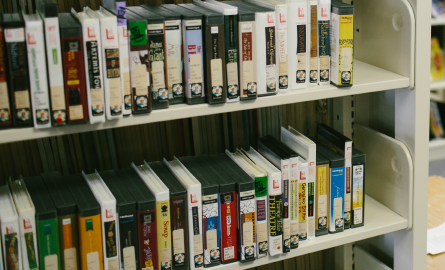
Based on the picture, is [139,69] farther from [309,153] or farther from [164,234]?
[309,153]

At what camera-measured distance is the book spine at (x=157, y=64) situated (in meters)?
1.17

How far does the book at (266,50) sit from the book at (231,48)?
0.06 m

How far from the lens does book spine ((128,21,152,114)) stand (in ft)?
3.76

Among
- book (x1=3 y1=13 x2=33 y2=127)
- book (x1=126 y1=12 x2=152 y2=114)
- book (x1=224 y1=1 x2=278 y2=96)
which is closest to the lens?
book (x1=3 y1=13 x2=33 y2=127)

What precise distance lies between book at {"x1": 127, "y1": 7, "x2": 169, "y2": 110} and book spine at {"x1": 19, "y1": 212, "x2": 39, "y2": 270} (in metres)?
0.39

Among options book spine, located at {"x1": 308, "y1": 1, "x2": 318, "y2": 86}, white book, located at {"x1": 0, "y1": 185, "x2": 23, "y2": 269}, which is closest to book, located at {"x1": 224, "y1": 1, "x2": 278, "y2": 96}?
book spine, located at {"x1": 308, "y1": 1, "x2": 318, "y2": 86}

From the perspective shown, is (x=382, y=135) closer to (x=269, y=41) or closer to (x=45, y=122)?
(x=269, y=41)

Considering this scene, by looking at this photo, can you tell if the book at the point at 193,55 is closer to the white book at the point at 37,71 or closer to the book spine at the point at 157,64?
the book spine at the point at 157,64

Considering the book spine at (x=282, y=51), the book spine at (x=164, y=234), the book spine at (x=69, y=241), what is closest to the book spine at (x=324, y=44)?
the book spine at (x=282, y=51)

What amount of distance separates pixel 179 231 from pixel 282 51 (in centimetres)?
54

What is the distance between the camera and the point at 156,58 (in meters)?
1.19

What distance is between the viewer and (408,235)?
1570mm

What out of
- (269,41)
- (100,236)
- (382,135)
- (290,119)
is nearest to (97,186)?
(100,236)

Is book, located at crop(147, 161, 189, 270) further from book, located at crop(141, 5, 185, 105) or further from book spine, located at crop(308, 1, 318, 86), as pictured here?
book spine, located at crop(308, 1, 318, 86)
